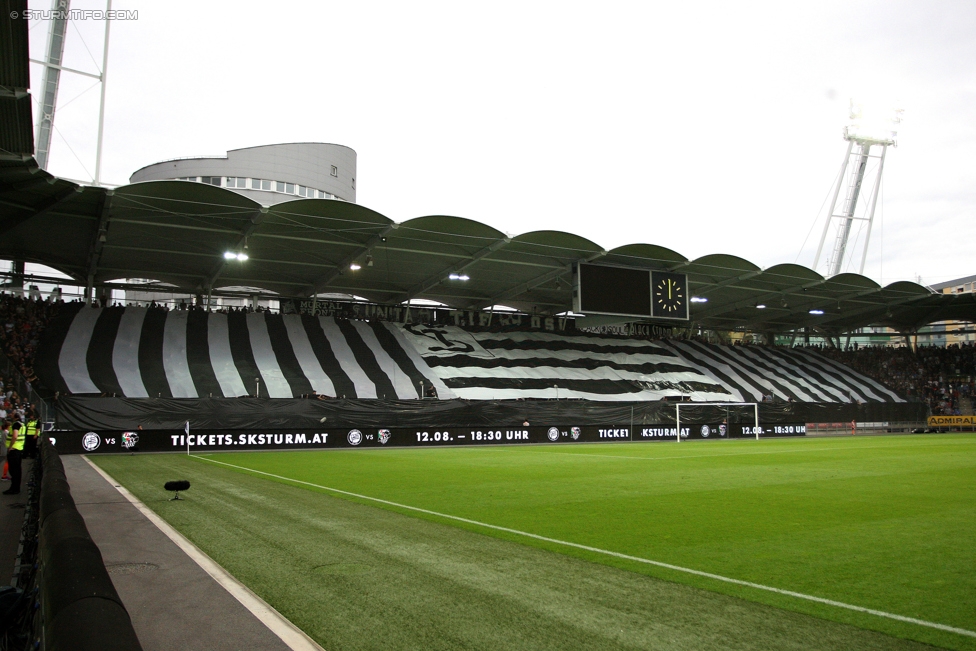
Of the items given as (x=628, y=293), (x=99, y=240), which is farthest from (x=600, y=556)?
(x=99, y=240)

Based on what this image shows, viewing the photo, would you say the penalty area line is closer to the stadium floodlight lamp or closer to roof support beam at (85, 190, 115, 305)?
roof support beam at (85, 190, 115, 305)

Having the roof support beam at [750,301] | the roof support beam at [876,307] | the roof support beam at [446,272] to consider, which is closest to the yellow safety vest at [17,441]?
the roof support beam at [446,272]

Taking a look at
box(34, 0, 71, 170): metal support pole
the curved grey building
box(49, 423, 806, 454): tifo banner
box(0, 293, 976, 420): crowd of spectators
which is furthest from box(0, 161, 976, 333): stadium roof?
the curved grey building

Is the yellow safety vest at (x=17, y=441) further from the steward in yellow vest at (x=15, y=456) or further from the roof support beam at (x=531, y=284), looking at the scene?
the roof support beam at (x=531, y=284)

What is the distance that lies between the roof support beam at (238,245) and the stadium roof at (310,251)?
8 centimetres

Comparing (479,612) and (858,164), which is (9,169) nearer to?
(479,612)

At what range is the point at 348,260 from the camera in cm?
3512

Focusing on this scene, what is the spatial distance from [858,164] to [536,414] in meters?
38.6

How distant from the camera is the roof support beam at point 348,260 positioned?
30.9 meters

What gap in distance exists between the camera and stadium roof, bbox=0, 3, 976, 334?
25328 millimetres

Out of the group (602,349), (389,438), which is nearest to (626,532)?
(389,438)

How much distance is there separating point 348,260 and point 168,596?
3040cm

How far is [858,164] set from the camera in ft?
176

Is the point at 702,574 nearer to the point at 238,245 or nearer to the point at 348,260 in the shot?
the point at 238,245
